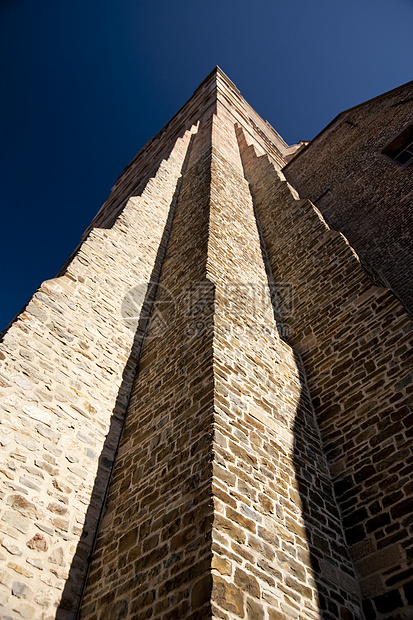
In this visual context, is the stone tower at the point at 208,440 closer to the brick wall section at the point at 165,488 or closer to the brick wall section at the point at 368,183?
the brick wall section at the point at 165,488

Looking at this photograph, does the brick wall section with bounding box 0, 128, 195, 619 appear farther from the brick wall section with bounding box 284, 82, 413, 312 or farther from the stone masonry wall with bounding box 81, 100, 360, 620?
the brick wall section with bounding box 284, 82, 413, 312

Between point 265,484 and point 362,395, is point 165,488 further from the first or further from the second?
point 362,395

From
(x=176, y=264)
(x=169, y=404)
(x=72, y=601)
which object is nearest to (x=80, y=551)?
(x=72, y=601)

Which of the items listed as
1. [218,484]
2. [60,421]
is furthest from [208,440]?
[60,421]

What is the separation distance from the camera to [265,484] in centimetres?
417

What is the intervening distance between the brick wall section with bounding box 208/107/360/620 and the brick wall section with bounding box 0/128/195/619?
1772 millimetres

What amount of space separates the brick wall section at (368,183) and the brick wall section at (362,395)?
1.25 meters

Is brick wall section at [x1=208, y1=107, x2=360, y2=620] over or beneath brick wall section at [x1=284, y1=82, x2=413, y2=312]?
beneath

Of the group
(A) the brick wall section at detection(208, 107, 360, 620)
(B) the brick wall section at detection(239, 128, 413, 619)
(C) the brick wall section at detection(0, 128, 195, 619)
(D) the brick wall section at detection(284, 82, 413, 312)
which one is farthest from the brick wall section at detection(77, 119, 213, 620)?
(D) the brick wall section at detection(284, 82, 413, 312)

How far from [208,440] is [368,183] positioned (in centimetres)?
820

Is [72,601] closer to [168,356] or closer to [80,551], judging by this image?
[80,551]

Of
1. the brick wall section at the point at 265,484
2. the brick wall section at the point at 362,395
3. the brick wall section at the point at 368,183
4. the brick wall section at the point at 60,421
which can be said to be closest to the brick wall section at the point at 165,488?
the brick wall section at the point at 265,484

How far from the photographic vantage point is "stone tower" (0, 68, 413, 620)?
356 centimetres

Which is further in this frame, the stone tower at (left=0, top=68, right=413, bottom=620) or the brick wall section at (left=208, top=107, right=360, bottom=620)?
the stone tower at (left=0, top=68, right=413, bottom=620)
